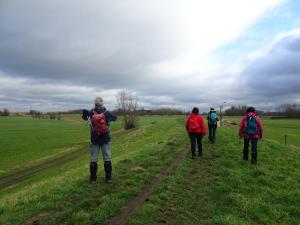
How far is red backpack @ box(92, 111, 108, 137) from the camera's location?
8.48m

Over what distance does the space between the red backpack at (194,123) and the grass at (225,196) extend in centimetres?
229

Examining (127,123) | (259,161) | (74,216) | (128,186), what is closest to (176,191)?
(128,186)

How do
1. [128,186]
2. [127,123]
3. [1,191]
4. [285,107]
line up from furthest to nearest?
1. [285,107]
2. [127,123]
3. [1,191]
4. [128,186]

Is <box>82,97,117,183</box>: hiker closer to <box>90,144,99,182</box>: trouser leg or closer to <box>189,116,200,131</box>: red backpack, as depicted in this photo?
<box>90,144,99,182</box>: trouser leg

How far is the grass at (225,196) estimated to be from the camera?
6.12 meters

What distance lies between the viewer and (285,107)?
171500 millimetres

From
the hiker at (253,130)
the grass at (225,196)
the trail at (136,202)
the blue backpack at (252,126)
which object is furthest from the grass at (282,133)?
the trail at (136,202)

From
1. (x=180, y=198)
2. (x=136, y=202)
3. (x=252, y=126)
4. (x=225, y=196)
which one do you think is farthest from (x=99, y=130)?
(x=252, y=126)

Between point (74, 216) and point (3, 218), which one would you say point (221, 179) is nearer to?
point (74, 216)

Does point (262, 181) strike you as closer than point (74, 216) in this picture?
No

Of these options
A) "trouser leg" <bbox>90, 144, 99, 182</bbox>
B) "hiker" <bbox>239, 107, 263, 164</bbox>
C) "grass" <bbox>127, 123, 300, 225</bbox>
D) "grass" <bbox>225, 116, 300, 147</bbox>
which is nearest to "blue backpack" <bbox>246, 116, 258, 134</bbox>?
"hiker" <bbox>239, 107, 263, 164</bbox>

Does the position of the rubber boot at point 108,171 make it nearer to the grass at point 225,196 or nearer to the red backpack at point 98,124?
the red backpack at point 98,124

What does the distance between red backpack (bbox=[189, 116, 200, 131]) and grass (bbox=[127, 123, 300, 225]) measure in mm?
2290

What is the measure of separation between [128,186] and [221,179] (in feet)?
9.61
